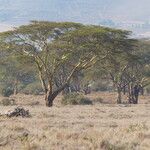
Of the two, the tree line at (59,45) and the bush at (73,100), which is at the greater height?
the tree line at (59,45)

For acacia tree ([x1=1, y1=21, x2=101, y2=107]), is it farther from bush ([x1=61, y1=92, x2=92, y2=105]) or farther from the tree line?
bush ([x1=61, y1=92, x2=92, y2=105])

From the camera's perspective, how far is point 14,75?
99.9 meters

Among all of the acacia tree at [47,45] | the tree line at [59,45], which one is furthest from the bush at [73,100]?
the acacia tree at [47,45]

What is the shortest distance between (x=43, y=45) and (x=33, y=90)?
60.6m

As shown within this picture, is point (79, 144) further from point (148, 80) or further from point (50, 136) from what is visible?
→ point (148, 80)

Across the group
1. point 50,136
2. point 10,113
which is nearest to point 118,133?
point 50,136

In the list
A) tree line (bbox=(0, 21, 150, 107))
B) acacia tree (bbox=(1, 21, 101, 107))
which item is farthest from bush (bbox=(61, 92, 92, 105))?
acacia tree (bbox=(1, 21, 101, 107))

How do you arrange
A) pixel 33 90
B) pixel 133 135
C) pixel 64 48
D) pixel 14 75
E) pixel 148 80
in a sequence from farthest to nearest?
pixel 33 90
pixel 14 75
pixel 148 80
pixel 64 48
pixel 133 135

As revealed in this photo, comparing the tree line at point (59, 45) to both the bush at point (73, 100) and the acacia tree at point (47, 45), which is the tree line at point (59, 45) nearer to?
the acacia tree at point (47, 45)

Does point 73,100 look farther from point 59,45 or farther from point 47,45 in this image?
point 59,45

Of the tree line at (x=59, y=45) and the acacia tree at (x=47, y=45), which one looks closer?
the tree line at (x=59, y=45)

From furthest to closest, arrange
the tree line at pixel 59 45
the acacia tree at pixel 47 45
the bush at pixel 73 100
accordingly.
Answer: the bush at pixel 73 100
the acacia tree at pixel 47 45
the tree line at pixel 59 45

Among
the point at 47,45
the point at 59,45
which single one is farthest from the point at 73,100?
the point at 59,45

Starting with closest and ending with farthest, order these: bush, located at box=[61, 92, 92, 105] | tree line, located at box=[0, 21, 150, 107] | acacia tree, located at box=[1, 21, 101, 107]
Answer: tree line, located at box=[0, 21, 150, 107], acacia tree, located at box=[1, 21, 101, 107], bush, located at box=[61, 92, 92, 105]
